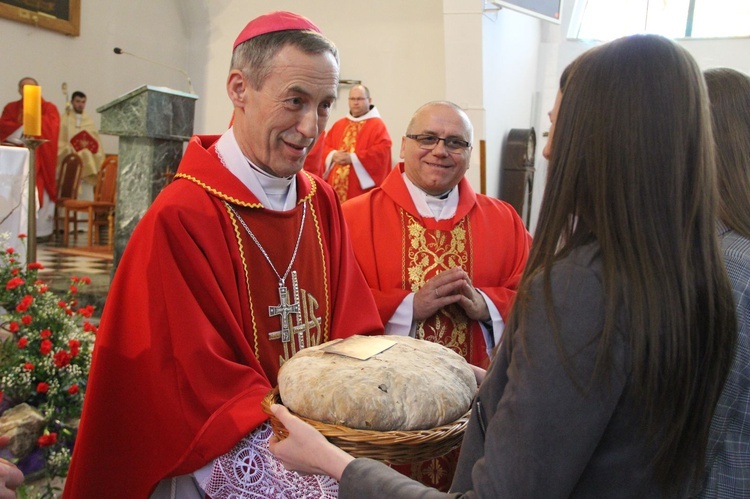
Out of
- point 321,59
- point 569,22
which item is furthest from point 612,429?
point 569,22

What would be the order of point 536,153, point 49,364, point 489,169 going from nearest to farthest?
1. point 49,364
2. point 489,169
3. point 536,153

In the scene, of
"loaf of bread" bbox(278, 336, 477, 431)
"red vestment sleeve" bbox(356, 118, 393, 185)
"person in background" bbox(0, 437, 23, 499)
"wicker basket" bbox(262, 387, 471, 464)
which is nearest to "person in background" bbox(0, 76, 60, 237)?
"red vestment sleeve" bbox(356, 118, 393, 185)

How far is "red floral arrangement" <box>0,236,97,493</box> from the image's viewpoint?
3150 millimetres

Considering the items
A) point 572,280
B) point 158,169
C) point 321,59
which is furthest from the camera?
point 158,169

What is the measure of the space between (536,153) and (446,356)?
7.34m

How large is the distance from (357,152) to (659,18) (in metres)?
3.99

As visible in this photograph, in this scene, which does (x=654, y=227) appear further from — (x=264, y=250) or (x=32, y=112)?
(x=32, y=112)

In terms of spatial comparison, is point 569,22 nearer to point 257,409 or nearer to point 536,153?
point 536,153

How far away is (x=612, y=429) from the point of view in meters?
1.05

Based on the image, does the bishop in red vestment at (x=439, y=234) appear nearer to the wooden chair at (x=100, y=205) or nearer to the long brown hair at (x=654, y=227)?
the long brown hair at (x=654, y=227)

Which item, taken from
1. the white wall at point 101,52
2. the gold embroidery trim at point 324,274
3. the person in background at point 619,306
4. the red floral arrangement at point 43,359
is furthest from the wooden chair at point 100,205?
the person in background at point 619,306

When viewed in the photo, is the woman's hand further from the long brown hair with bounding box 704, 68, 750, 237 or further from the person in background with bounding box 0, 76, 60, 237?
the person in background with bounding box 0, 76, 60, 237

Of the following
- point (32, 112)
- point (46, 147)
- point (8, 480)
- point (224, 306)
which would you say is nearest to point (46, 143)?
point (46, 147)

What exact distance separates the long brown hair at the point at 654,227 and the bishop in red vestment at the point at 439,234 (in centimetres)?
188
